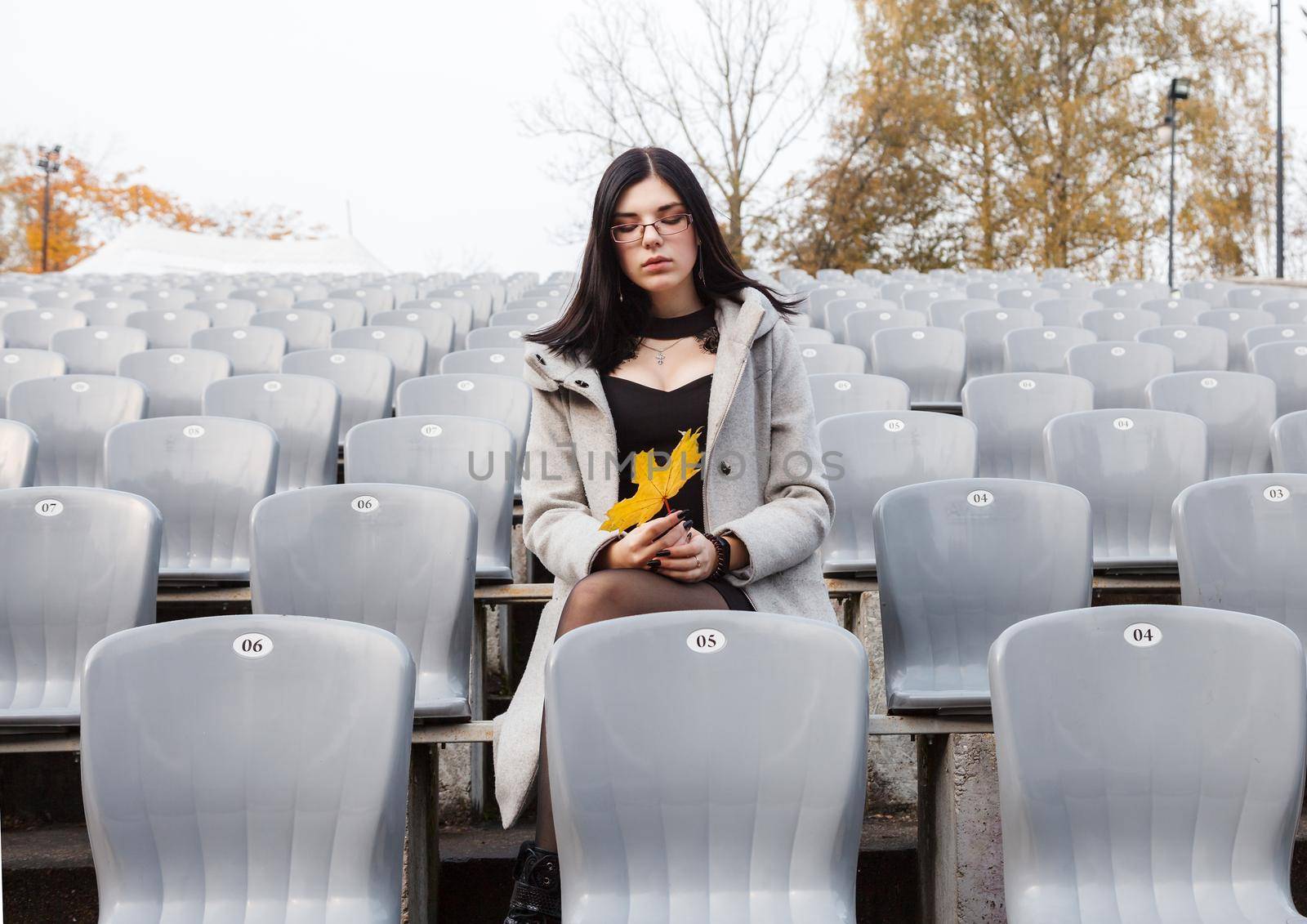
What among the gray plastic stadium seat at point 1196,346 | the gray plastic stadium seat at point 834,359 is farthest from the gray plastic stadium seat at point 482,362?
the gray plastic stadium seat at point 1196,346

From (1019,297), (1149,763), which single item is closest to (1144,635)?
(1149,763)

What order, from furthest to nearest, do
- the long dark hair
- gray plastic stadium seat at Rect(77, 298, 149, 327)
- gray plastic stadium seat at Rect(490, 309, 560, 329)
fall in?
gray plastic stadium seat at Rect(77, 298, 149, 327) < gray plastic stadium seat at Rect(490, 309, 560, 329) < the long dark hair

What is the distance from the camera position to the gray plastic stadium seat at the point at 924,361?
5.28 m

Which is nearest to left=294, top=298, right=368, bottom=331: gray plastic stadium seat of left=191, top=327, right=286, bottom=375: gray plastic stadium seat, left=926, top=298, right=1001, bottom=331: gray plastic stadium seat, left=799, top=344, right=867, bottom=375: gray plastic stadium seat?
left=191, top=327, right=286, bottom=375: gray plastic stadium seat

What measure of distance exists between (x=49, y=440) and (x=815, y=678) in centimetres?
306

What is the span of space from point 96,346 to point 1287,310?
6.26m

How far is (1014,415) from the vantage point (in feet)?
13.0

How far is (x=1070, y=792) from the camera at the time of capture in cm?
182

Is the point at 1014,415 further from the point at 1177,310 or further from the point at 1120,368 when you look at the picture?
the point at 1177,310

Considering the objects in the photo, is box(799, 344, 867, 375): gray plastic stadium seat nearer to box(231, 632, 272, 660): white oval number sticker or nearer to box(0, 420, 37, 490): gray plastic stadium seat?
box(0, 420, 37, 490): gray plastic stadium seat

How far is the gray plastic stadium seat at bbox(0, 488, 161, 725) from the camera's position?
2500 millimetres

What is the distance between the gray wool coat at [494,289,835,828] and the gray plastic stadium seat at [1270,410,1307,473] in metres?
1.73

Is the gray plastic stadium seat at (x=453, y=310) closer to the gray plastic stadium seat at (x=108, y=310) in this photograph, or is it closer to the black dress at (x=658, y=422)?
the gray plastic stadium seat at (x=108, y=310)

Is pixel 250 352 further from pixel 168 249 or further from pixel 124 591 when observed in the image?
pixel 168 249
